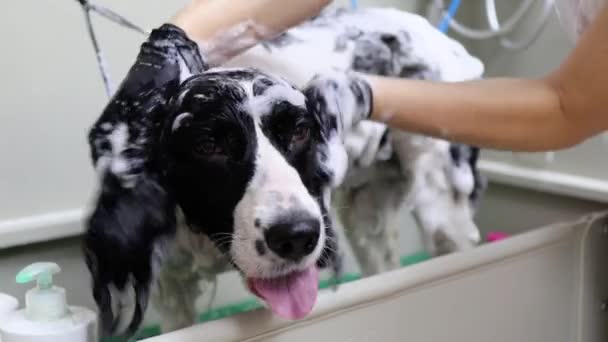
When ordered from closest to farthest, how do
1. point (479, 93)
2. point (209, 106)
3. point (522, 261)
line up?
point (209, 106) → point (479, 93) → point (522, 261)

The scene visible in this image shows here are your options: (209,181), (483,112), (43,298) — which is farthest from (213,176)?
(483,112)

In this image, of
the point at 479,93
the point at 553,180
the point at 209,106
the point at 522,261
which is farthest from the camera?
the point at 553,180

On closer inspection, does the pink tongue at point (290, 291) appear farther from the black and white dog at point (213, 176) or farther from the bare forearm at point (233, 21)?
the bare forearm at point (233, 21)

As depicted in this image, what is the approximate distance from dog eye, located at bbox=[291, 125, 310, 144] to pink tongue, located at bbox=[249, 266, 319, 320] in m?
0.09

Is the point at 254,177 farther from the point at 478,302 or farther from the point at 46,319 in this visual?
the point at 478,302

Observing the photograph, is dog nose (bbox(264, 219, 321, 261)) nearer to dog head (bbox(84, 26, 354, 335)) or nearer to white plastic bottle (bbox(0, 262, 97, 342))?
dog head (bbox(84, 26, 354, 335))

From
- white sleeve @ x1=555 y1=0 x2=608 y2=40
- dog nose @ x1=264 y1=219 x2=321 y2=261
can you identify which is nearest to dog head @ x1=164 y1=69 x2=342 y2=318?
dog nose @ x1=264 y1=219 x2=321 y2=261

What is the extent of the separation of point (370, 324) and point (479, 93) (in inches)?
8.5

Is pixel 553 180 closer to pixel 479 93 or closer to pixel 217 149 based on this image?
pixel 479 93

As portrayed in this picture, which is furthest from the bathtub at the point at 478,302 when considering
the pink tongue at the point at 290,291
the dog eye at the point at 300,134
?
the dog eye at the point at 300,134

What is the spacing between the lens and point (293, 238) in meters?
0.46

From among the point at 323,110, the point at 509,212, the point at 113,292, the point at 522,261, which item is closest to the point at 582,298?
the point at 522,261

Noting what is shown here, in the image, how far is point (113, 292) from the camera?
500 mm

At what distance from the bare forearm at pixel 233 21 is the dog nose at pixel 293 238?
0.20 m
